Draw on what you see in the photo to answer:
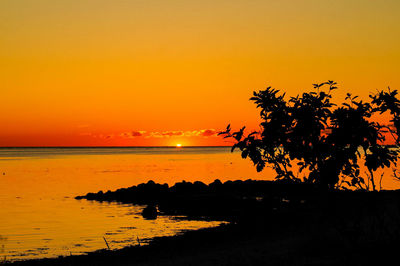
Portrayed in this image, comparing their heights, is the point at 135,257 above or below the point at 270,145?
below

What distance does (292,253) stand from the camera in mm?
16359

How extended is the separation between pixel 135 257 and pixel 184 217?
15.8 metres

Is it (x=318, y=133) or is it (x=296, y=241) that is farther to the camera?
(x=296, y=241)

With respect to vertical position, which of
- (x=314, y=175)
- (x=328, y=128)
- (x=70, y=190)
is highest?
(x=328, y=128)

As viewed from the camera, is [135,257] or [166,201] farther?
[166,201]

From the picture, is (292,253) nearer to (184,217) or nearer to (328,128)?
(328,128)

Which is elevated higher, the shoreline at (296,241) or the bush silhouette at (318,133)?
the bush silhouette at (318,133)

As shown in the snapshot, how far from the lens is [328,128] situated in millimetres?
11938

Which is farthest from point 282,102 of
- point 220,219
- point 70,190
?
point 70,190

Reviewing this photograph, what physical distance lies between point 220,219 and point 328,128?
22552 millimetres

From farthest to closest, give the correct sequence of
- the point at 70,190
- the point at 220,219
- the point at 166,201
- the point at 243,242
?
the point at 70,190, the point at 166,201, the point at 220,219, the point at 243,242

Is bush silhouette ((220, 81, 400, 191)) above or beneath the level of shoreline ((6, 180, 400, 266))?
above

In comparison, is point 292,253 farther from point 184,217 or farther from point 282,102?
point 184,217

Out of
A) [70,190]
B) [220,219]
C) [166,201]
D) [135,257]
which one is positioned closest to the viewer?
[135,257]
